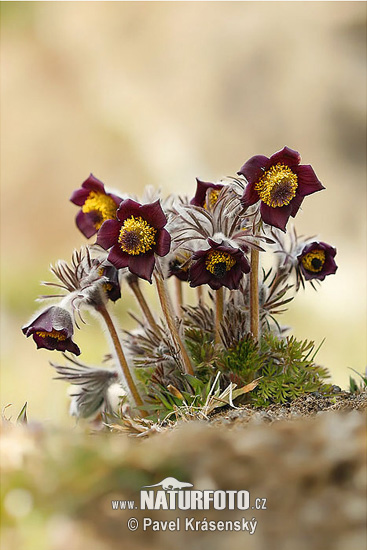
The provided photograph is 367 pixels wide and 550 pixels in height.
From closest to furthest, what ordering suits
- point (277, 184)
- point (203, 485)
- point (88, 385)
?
1. point (203, 485)
2. point (277, 184)
3. point (88, 385)

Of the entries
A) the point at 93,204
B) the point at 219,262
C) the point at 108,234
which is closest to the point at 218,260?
the point at 219,262

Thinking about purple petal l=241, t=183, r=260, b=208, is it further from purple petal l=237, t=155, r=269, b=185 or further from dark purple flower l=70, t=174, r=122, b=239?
dark purple flower l=70, t=174, r=122, b=239

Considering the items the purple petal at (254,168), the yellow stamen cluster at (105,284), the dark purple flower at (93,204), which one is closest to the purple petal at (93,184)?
the dark purple flower at (93,204)

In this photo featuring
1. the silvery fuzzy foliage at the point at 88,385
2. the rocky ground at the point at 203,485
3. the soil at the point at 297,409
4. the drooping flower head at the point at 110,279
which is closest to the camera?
the rocky ground at the point at 203,485

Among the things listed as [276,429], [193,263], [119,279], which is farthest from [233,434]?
[119,279]

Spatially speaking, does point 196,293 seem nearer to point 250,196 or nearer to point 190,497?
point 250,196

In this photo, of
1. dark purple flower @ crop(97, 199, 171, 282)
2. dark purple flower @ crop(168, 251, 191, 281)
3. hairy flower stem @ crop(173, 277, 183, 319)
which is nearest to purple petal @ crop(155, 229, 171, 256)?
dark purple flower @ crop(97, 199, 171, 282)

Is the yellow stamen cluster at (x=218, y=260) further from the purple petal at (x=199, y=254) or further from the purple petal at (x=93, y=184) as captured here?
the purple petal at (x=93, y=184)
